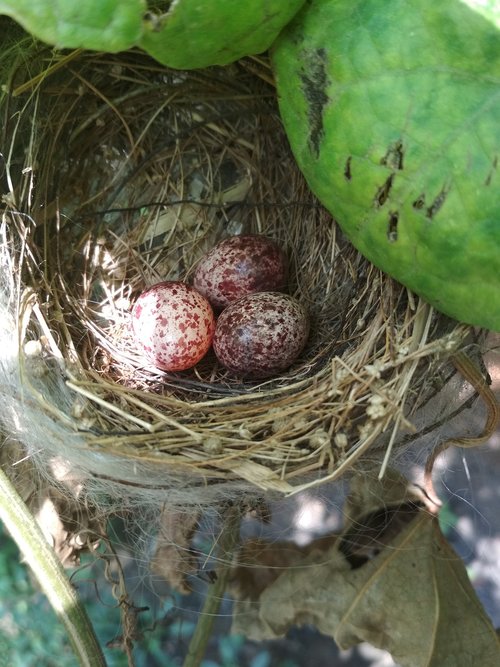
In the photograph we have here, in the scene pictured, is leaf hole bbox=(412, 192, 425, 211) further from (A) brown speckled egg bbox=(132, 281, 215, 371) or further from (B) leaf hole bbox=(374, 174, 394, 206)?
(A) brown speckled egg bbox=(132, 281, 215, 371)

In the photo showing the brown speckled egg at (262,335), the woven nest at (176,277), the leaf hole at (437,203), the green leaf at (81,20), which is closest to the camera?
the green leaf at (81,20)

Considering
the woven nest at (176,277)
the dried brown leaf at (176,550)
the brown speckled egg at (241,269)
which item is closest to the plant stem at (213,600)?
the dried brown leaf at (176,550)

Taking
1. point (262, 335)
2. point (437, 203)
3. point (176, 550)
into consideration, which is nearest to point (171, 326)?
point (262, 335)

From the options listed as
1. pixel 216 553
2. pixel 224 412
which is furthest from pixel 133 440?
pixel 216 553

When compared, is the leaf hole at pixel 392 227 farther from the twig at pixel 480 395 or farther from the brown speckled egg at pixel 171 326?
the brown speckled egg at pixel 171 326

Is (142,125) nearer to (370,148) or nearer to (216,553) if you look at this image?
(370,148)

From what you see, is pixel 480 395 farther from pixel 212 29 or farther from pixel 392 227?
pixel 212 29

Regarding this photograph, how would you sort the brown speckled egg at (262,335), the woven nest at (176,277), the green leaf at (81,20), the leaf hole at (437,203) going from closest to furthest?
the green leaf at (81,20) → the leaf hole at (437,203) → the woven nest at (176,277) → the brown speckled egg at (262,335)
